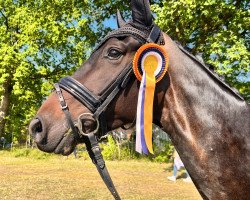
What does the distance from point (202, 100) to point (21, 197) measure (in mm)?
8721

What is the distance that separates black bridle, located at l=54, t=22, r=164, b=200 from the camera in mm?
2695

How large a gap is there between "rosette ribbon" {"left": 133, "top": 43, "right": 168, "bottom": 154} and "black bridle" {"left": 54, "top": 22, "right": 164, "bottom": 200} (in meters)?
0.07

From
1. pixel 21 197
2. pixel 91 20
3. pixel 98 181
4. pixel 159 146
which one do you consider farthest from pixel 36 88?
pixel 21 197

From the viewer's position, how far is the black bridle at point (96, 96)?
2695mm

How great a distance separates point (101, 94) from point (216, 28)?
601 inches

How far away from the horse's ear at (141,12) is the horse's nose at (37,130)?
3.32ft

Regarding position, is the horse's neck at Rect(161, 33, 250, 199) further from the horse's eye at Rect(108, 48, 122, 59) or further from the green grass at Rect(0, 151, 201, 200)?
the green grass at Rect(0, 151, 201, 200)

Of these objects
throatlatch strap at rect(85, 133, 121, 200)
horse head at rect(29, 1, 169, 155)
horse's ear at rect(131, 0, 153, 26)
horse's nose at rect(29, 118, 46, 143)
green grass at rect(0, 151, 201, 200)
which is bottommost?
green grass at rect(0, 151, 201, 200)

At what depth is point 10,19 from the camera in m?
27.9

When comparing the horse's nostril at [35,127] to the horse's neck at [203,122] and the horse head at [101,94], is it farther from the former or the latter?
the horse's neck at [203,122]

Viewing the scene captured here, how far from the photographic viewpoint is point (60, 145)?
2.68 metres

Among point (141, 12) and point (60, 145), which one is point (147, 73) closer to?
point (141, 12)

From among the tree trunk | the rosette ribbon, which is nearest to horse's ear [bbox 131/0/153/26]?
the rosette ribbon

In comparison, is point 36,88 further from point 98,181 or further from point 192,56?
point 192,56
